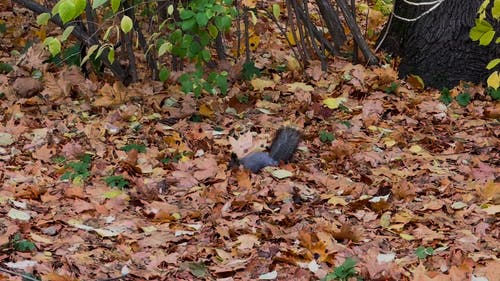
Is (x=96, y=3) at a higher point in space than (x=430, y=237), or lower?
higher

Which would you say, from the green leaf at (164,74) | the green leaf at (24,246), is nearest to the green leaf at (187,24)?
the green leaf at (164,74)

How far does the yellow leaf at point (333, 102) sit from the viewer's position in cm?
572

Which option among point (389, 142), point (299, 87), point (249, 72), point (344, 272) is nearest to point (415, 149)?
point (389, 142)

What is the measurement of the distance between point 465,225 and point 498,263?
1.82 feet

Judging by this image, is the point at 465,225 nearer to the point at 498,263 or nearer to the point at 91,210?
the point at 498,263

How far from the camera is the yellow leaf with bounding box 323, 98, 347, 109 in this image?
5723 mm

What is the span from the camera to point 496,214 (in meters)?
4.01

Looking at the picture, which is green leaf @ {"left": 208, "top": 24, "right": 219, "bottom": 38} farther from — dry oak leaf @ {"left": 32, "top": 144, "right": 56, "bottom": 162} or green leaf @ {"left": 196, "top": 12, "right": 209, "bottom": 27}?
dry oak leaf @ {"left": 32, "top": 144, "right": 56, "bottom": 162}

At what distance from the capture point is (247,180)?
4387 mm

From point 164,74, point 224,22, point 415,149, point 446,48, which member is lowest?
point 415,149

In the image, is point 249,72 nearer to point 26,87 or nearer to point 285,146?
point 285,146

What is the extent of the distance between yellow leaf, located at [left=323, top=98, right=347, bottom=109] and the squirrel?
38.3 inches

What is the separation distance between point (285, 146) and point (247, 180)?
48cm

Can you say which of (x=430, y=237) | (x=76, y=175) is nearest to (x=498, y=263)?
(x=430, y=237)
